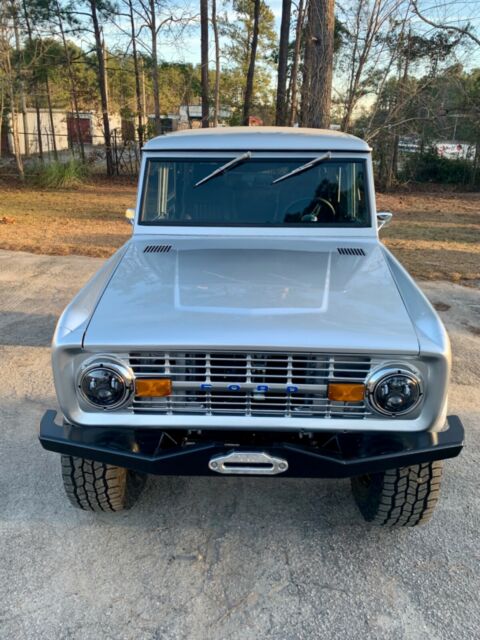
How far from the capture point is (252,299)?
2.55m

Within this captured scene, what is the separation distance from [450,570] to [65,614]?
5.58 feet

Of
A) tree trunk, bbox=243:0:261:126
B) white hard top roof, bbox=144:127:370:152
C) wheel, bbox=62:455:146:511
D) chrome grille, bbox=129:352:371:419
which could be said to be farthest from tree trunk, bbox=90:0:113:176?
chrome grille, bbox=129:352:371:419

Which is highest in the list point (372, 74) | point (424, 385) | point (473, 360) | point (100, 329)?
point (372, 74)

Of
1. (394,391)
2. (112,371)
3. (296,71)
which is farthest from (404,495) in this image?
(296,71)

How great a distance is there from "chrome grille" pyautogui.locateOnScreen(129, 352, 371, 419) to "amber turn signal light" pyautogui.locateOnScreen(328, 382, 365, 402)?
0.02m

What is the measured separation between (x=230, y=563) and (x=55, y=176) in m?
17.1

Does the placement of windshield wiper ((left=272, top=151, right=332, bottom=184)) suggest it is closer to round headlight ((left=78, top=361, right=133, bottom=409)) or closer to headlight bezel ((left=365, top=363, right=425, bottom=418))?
headlight bezel ((left=365, top=363, right=425, bottom=418))

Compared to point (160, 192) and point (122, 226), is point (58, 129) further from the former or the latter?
point (160, 192)

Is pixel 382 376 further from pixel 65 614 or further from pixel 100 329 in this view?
pixel 65 614

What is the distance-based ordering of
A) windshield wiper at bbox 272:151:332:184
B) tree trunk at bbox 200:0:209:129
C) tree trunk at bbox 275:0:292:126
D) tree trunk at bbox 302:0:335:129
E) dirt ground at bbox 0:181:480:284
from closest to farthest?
windshield wiper at bbox 272:151:332:184 < tree trunk at bbox 302:0:335:129 < dirt ground at bbox 0:181:480:284 < tree trunk at bbox 275:0:292:126 < tree trunk at bbox 200:0:209:129

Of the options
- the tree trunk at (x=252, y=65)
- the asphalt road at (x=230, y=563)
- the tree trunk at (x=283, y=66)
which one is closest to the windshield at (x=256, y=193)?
the asphalt road at (x=230, y=563)

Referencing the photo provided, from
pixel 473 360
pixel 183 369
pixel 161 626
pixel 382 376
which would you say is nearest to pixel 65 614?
pixel 161 626

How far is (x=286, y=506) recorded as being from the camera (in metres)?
2.96

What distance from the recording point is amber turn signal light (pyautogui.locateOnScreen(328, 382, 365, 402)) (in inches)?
89.4
